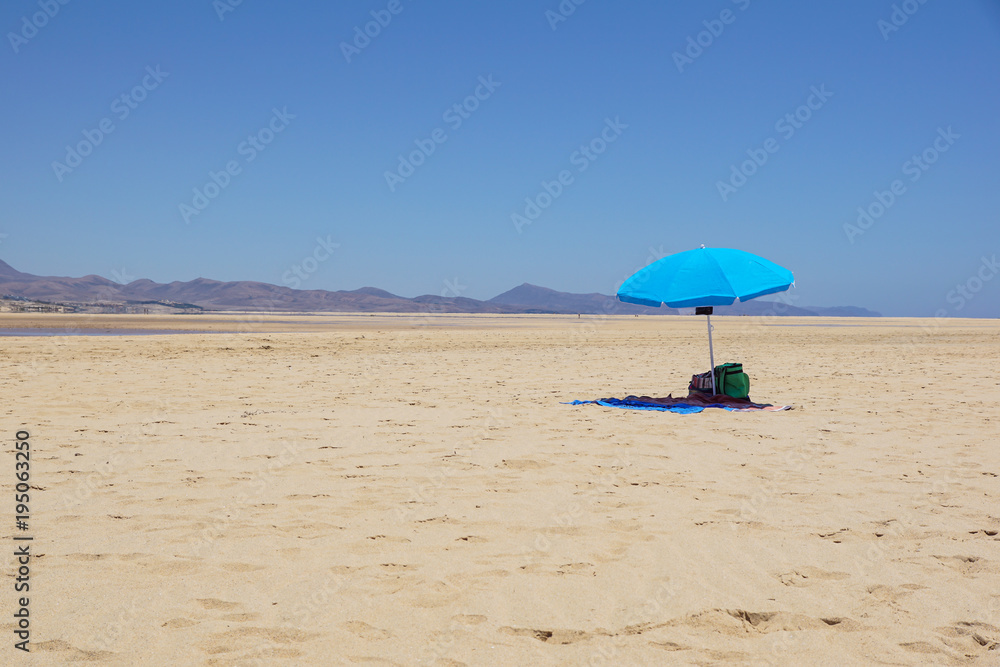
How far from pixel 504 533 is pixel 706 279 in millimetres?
5399

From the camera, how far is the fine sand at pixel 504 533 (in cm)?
267

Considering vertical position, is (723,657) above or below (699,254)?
below

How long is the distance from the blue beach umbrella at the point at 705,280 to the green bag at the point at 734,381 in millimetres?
142

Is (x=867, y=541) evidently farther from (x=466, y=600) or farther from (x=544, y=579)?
(x=466, y=600)

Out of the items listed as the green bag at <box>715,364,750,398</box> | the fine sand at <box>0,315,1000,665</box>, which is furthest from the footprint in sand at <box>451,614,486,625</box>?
the green bag at <box>715,364,750,398</box>

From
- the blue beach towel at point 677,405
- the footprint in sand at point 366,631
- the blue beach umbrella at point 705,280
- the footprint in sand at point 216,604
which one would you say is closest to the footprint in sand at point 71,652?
the footprint in sand at point 216,604

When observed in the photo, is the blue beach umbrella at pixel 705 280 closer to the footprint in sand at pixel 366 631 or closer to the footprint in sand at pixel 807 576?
the footprint in sand at pixel 807 576

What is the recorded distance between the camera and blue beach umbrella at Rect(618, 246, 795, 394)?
7.89m

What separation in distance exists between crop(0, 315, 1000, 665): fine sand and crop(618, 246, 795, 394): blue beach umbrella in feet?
5.01

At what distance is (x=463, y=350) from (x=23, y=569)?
16.0m

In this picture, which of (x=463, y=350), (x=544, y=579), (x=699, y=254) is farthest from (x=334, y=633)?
(x=463, y=350)

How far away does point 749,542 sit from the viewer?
146 inches

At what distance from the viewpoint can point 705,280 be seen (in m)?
8.12

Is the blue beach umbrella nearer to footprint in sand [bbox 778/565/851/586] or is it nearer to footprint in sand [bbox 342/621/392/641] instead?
footprint in sand [bbox 778/565/851/586]
